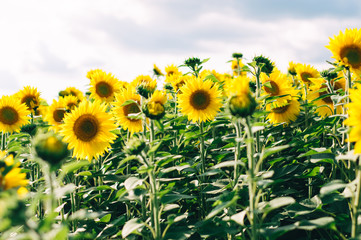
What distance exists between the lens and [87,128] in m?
3.65

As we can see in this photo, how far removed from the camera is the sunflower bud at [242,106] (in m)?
1.92

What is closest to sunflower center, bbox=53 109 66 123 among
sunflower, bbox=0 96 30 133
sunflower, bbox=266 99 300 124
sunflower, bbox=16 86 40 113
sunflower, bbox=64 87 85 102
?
sunflower, bbox=0 96 30 133

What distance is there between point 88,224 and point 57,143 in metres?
1.66

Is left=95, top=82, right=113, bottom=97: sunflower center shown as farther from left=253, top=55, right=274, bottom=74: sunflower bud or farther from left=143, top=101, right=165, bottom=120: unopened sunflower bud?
left=143, top=101, right=165, bottom=120: unopened sunflower bud

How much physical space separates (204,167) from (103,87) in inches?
117

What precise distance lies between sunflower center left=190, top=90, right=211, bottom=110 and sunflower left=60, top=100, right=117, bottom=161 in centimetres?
105

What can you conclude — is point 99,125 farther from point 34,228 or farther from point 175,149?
point 34,228

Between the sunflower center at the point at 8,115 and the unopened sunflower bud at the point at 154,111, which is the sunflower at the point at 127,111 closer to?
the unopened sunflower bud at the point at 154,111

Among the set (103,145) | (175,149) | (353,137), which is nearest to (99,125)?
(103,145)

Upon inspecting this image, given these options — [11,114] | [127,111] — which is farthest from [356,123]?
[11,114]

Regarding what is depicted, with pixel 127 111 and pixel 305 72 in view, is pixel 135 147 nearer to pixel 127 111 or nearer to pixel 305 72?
pixel 127 111

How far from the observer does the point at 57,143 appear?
73.8 inches

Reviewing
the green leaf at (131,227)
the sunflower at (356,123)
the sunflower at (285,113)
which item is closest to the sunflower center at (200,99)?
the sunflower at (285,113)

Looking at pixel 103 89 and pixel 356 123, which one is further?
pixel 103 89
